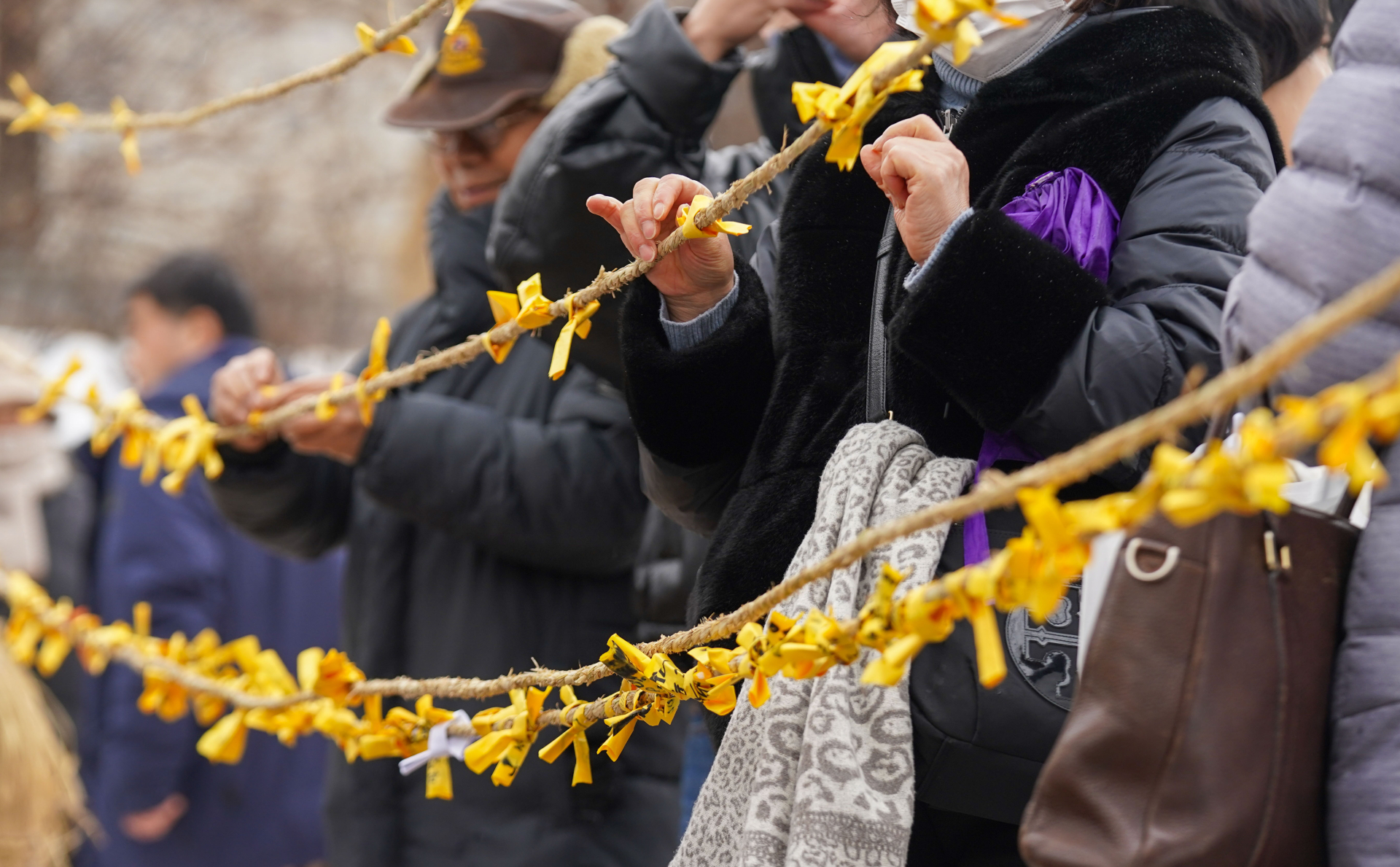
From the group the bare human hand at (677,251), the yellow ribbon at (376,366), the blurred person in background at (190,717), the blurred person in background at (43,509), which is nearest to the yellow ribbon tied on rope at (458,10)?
the bare human hand at (677,251)

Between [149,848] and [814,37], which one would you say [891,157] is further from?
[149,848]

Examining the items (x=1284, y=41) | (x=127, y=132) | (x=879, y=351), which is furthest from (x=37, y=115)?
(x=1284, y=41)

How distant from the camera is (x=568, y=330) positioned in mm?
1421

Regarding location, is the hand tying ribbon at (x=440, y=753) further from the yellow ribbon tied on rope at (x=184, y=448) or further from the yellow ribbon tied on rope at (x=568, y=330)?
the yellow ribbon tied on rope at (x=184, y=448)

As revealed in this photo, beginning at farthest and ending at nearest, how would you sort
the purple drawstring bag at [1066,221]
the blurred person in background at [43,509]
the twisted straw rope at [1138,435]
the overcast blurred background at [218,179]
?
the overcast blurred background at [218,179]
the blurred person in background at [43,509]
the purple drawstring bag at [1066,221]
the twisted straw rope at [1138,435]

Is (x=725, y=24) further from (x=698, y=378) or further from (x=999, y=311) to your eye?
(x=999, y=311)

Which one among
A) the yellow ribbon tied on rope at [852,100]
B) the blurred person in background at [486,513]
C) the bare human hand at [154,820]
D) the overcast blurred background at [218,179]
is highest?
the yellow ribbon tied on rope at [852,100]

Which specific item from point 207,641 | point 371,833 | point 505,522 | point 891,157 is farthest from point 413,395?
point 891,157

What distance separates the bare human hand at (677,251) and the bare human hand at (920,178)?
19 centimetres

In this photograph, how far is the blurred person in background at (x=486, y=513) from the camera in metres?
2.25

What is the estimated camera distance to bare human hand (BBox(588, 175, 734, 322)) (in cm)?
138

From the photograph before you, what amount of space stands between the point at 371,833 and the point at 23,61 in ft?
13.0

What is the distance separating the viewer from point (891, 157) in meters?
1.25

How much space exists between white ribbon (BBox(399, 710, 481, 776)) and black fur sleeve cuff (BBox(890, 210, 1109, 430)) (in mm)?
669
